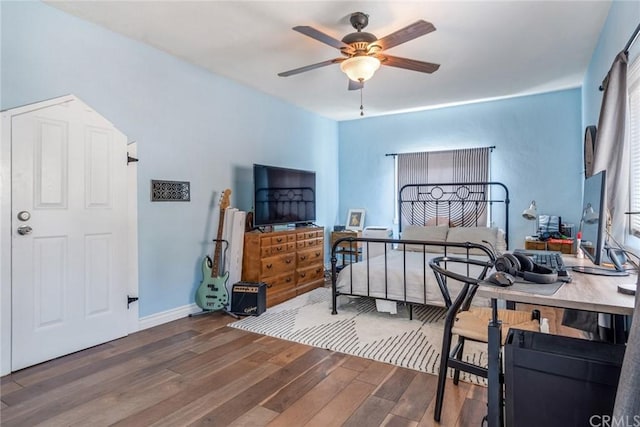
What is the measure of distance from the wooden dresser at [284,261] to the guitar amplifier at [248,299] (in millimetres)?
227

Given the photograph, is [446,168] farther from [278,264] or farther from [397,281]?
[278,264]

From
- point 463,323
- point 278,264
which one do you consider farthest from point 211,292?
point 463,323

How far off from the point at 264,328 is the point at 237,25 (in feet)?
8.35

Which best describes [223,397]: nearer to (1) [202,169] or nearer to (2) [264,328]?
(2) [264,328]

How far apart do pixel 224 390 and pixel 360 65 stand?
2381 millimetres

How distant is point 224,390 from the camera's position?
2.09 meters

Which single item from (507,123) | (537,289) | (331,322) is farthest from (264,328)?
(507,123)

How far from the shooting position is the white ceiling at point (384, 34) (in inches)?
99.1

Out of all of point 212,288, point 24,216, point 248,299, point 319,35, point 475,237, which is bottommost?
point 248,299

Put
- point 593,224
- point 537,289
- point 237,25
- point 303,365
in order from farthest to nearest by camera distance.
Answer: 1. point 237,25
2. point 303,365
3. point 593,224
4. point 537,289

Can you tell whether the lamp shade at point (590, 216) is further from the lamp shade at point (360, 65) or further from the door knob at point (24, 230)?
the door knob at point (24, 230)

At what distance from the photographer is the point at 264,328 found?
10.2ft

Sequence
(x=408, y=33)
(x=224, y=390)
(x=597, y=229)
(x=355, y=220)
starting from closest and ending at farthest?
(x=597, y=229), (x=224, y=390), (x=408, y=33), (x=355, y=220)

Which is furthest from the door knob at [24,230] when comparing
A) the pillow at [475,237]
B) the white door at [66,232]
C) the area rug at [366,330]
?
the pillow at [475,237]
